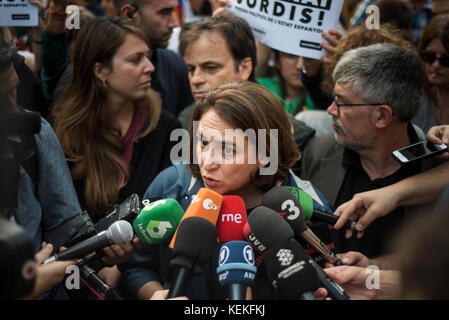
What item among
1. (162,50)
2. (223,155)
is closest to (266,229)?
(223,155)

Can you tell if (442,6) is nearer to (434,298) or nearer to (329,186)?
(329,186)

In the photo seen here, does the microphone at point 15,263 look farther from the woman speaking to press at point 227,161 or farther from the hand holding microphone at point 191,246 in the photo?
the woman speaking to press at point 227,161

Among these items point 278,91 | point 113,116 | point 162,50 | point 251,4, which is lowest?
point 278,91

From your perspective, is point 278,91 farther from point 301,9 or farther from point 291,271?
point 291,271

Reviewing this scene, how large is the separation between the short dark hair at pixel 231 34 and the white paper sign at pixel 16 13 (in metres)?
0.97

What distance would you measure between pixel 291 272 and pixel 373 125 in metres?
1.51

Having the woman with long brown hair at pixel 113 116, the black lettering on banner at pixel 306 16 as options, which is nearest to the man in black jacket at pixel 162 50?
the woman with long brown hair at pixel 113 116

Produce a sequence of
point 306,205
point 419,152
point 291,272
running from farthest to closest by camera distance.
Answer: point 419,152 < point 306,205 < point 291,272

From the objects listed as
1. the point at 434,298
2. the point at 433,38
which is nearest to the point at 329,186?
the point at 433,38

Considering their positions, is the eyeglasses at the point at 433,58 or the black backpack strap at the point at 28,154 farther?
the eyeglasses at the point at 433,58

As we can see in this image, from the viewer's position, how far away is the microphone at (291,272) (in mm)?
1519

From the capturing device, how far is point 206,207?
6.06ft

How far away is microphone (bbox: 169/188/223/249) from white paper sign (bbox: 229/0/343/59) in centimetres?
172
